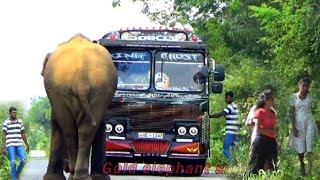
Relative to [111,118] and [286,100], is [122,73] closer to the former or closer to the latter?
[111,118]

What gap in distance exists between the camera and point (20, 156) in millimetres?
18250

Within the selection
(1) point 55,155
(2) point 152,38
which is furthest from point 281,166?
(1) point 55,155

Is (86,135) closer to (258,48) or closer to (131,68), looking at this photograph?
(131,68)

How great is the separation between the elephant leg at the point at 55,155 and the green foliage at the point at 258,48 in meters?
4.06

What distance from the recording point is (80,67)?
11.5m

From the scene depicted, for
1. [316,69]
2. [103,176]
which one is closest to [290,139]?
[316,69]

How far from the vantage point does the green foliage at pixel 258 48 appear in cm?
1545

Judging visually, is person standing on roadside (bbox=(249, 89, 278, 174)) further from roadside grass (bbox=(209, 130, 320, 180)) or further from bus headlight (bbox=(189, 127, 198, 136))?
bus headlight (bbox=(189, 127, 198, 136))

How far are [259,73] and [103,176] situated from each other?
38.8 feet

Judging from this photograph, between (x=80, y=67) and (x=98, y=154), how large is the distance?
3.92ft

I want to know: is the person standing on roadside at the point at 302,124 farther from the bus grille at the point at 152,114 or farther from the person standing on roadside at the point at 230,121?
the person standing on roadside at the point at 230,121

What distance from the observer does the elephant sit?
37.4ft

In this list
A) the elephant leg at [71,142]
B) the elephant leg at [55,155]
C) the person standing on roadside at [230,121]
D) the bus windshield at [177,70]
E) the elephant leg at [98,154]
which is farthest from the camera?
the person standing on roadside at [230,121]

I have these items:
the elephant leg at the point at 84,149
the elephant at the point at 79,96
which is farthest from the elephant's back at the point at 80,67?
the elephant leg at the point at 84,149
